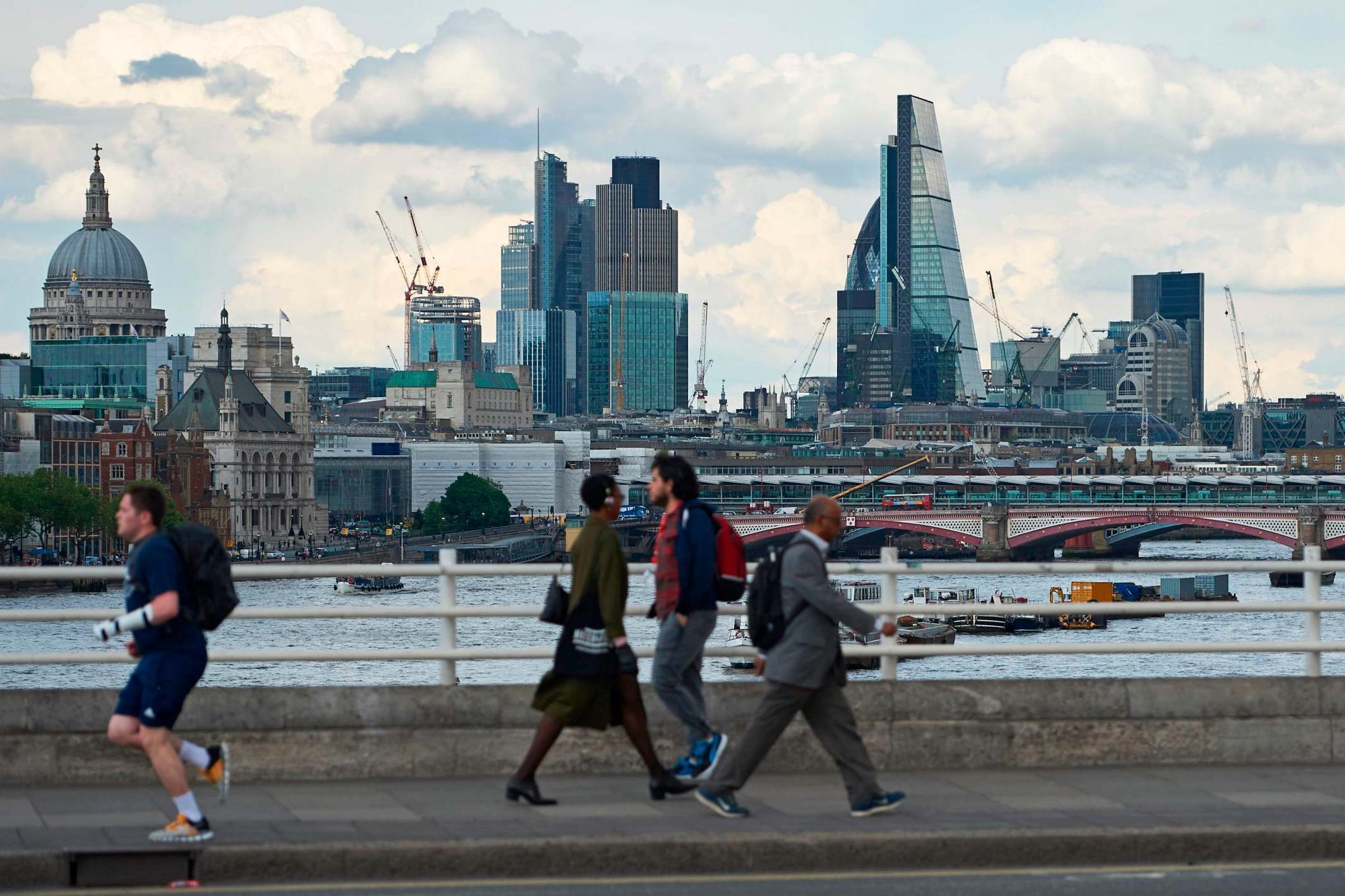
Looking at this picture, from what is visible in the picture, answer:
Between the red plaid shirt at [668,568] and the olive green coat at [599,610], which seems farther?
the red plaid shirt at [668,568]

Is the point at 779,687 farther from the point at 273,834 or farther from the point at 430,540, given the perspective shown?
the point at 430,540

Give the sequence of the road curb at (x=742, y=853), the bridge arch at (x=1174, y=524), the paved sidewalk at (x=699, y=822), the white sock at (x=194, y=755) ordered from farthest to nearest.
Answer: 1. the bridge arch at (x=1174, y=524)
2. the white sock at (x=194, y=755)
3. the paved sidewalk at (x=699, y=822)
4. the road curb at (x=742, y=853)

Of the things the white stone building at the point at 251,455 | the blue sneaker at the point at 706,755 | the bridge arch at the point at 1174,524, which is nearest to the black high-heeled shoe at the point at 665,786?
the blue sneaker at the point at 706,755

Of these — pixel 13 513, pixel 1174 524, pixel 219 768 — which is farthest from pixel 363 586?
pixel 219 768

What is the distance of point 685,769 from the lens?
12.1m

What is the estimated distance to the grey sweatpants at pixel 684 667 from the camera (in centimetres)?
1170

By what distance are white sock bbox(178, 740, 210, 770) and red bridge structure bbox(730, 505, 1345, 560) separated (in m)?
100

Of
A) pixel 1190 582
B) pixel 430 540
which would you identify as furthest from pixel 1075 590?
pixel 430 540

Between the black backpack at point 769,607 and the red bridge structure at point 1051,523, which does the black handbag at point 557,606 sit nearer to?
the black backpack at point 769,607

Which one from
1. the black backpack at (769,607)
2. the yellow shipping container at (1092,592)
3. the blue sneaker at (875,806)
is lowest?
the yellow shipping container at (1092,592)

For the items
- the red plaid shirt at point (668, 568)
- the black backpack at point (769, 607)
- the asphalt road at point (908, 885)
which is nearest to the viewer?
the asphalt road at point (908, 885)

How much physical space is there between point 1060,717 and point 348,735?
12.9 feet

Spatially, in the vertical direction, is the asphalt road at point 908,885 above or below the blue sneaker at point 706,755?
below

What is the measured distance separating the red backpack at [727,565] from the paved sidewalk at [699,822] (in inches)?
42.2
